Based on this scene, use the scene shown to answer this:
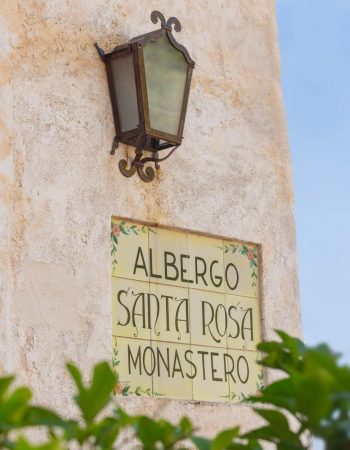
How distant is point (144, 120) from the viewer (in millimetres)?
3889

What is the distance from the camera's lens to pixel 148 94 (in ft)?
12.9

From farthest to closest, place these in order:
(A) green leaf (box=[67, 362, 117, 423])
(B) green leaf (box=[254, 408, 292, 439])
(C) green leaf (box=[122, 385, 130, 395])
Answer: (C) green leaf (box=[122, 385, 130, 395]) < (B) green leaf (box=[254, 408, 292, 439]) < (A) green leaf (box=[67, 362, 117, 423])

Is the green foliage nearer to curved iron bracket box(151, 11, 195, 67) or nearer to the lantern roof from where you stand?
the lantern roof

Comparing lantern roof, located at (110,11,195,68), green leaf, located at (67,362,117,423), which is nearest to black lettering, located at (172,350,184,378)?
lantern roof, located at (110,11,195,68)

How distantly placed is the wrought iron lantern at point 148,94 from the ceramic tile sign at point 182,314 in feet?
0.97

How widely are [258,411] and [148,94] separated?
2851 mm

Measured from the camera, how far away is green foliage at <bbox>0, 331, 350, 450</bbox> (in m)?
0.94

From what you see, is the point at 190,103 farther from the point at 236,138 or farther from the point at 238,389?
the point at 238,389

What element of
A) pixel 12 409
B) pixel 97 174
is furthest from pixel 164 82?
pixel 12 409

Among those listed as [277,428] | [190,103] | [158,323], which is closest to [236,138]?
[190,103]

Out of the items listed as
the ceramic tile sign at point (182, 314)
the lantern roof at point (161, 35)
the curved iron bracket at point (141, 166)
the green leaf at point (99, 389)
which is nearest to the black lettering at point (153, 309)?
the ceramic tile sign at point (182, 314)

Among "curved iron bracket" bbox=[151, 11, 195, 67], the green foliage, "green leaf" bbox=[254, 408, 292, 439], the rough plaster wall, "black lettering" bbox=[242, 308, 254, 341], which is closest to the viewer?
the green foliage

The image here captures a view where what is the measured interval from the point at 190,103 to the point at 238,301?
2.62ft

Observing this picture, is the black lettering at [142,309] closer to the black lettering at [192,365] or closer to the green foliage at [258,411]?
the black lettering at [192,365]
